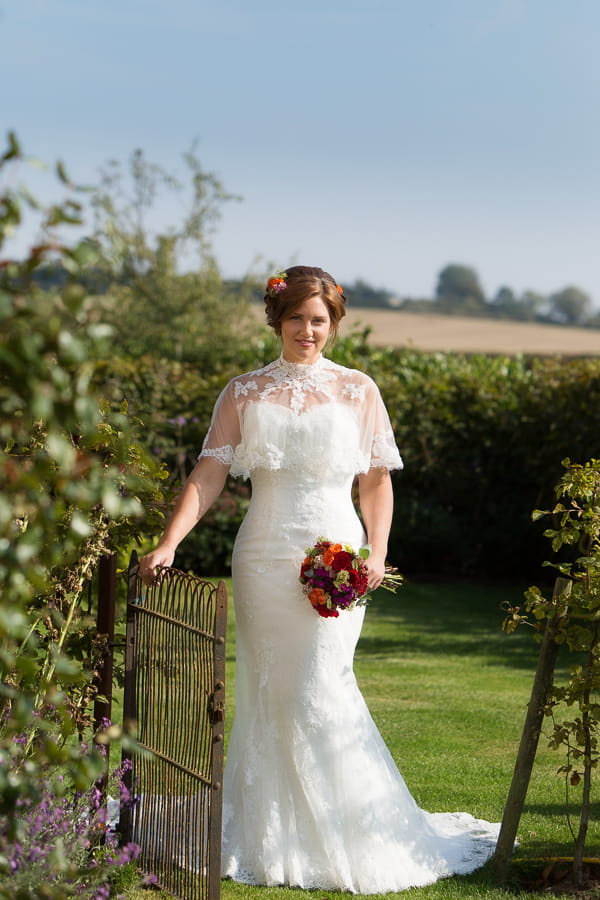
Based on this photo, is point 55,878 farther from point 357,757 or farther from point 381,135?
point 381,135

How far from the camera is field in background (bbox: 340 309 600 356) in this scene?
1035 inches

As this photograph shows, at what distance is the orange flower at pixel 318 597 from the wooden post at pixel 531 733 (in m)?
0.82

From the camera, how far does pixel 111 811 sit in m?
4.75

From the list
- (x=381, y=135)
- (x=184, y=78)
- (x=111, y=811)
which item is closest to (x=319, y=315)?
(x=111, y=811)

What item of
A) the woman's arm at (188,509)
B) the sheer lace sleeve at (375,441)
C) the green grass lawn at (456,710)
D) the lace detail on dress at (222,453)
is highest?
the sheer lace sleeve at (375,441)

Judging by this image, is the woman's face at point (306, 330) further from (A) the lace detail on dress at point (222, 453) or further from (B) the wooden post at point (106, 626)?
(B) the wooden post at point (106, 626)

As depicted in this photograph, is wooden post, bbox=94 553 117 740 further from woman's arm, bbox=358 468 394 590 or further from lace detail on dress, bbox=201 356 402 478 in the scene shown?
woman's arm, bbox=358 468 394 590

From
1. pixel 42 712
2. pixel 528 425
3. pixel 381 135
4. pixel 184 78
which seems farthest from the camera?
pixel 381 135

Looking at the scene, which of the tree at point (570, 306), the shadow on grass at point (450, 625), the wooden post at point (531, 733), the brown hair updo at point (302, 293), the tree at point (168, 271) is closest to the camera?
the wooden post at point (531, 733)

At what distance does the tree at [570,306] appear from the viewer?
33.3m

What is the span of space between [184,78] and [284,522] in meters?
25.2

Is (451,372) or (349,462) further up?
(451,372)

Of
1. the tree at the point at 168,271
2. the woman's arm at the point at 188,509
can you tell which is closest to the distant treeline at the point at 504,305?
the tree at the point at 168,271

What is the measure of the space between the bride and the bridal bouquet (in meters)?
0.10
